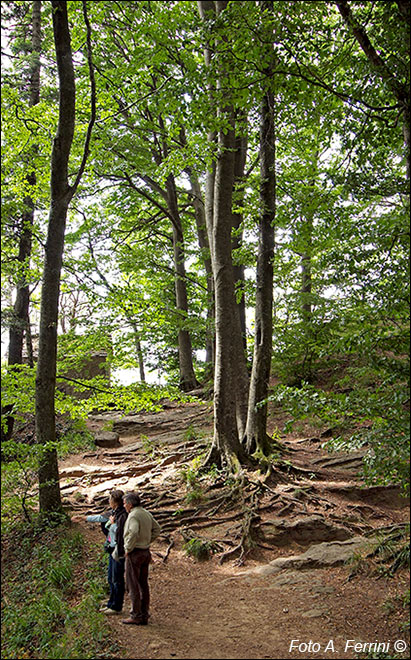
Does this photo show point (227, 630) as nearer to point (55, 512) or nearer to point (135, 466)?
point (55, 512)

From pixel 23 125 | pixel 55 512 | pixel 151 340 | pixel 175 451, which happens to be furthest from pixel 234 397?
pixel 151 340

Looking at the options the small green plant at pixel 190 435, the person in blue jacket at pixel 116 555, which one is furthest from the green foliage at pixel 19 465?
→ the small green plant at pixel 190 435

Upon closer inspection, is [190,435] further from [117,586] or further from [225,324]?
[117,586]

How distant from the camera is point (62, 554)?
7.29m

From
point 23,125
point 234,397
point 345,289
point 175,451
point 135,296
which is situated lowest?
point 175,451

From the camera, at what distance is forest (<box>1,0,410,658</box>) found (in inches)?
202

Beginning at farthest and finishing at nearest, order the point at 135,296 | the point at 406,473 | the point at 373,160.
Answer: the point at 135,296 < the point at 373,160 < the point at 406,473

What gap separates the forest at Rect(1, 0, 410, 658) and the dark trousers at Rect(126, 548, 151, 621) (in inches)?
16.6

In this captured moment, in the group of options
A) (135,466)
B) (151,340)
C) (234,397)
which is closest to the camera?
(234,397)

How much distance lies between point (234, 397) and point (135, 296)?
4313mm

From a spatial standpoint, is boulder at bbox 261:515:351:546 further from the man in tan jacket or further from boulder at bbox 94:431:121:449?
boulder at bbox 94:431:121:449

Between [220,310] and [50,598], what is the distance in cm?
600

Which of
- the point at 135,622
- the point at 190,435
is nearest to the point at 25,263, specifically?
the point at 190,435

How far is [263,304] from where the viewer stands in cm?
1003
